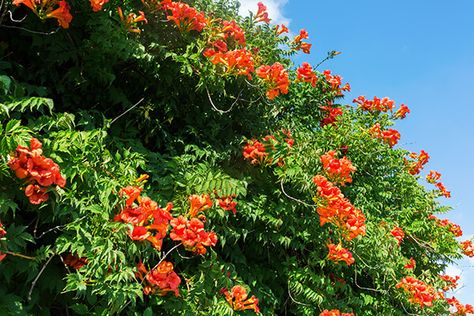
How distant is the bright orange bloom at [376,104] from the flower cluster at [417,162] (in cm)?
118

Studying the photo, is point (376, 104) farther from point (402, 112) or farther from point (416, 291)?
point (416, 291)

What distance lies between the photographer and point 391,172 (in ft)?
24.1

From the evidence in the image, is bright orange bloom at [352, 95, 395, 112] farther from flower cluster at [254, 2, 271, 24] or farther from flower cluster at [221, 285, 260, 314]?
flower cluster at [221, 285, 260, 314]

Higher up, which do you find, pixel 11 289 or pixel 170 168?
pixel 170 168

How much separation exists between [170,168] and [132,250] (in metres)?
1.08

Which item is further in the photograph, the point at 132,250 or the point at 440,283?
the point at 440,283

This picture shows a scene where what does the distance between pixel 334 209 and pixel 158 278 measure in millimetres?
1753

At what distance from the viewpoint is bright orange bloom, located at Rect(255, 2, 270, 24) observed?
4941mm

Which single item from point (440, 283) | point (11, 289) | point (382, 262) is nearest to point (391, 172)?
point (440, 283)

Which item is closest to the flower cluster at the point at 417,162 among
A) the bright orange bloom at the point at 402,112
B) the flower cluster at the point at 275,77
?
the bright orange bloom at the point at 402,112

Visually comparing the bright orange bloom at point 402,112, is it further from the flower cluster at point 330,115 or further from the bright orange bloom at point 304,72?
the bright orange bloom at point 304,72

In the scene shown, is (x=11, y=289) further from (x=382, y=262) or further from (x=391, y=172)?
(x=391, y=172)

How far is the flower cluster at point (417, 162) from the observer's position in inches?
314

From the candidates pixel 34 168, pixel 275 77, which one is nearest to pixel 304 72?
pixel 275 77
